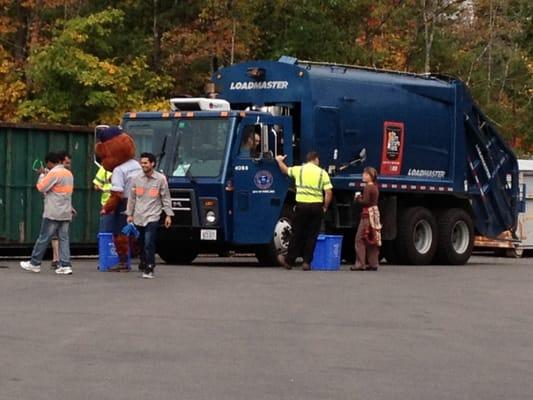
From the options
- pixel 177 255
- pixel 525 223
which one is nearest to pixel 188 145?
pixel 177 255

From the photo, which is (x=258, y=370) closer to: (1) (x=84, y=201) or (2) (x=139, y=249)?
(2) (x=139, y=249)

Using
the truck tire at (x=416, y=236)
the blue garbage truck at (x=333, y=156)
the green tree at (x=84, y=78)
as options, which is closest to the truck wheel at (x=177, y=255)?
the blue garbage truck at (x=333, y=156)

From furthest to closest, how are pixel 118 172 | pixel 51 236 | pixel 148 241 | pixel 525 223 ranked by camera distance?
pixel 525 223, pixel 118 172, pixel 51 236, pixel 148 241

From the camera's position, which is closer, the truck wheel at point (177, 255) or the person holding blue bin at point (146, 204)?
the person holding blue bin at point (146, 204)

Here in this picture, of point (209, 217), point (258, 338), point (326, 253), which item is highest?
point (209, 217)

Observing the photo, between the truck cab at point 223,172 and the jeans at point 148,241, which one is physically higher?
the truck cab at point 223,172

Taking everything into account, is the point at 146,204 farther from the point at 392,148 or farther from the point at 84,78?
the point at 84,78

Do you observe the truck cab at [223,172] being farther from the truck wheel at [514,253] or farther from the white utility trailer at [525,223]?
the truck wheel at [514,253]

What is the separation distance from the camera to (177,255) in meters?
22.9

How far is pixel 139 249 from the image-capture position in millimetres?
19234

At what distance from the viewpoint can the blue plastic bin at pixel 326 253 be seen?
21.3 metres

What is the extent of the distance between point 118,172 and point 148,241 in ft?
5.65

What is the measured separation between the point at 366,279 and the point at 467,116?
23.1ft

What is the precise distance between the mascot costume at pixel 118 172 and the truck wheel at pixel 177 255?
305 cm
